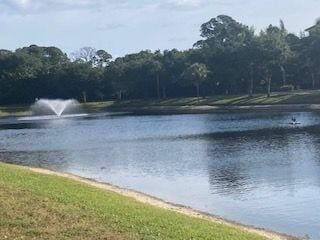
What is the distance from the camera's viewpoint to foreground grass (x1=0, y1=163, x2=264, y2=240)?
15695 mm

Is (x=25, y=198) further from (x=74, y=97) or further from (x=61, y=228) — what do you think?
(x=74, y=97)

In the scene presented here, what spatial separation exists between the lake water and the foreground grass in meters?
6.19

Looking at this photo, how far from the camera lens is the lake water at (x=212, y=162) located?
27547 mm

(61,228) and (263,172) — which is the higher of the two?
(61,228)

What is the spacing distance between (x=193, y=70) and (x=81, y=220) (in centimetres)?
11781

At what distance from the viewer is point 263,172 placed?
37.5 metres

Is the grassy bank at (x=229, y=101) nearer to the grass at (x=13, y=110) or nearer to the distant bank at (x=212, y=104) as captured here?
the distant bank at (x=212, y=104)

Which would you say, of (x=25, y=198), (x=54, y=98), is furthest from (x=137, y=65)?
(x=25, y=198)

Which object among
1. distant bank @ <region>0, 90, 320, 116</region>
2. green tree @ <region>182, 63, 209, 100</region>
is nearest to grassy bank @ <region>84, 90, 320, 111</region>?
distant bank @ <region>0, 90, 320, 116</region>

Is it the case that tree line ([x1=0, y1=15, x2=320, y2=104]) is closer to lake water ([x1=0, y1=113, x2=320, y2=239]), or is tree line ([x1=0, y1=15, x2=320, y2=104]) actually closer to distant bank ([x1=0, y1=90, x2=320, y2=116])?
distant bank ([x1=0, y1=90, x2=320, y2=116])

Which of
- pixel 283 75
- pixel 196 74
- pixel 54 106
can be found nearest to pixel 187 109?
pixel 196 74

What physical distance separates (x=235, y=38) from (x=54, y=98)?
160 ft

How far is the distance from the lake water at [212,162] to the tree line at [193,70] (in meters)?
47.2

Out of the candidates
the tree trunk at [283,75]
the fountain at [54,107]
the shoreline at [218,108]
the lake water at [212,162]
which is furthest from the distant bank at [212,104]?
the lake water at [212,162]
